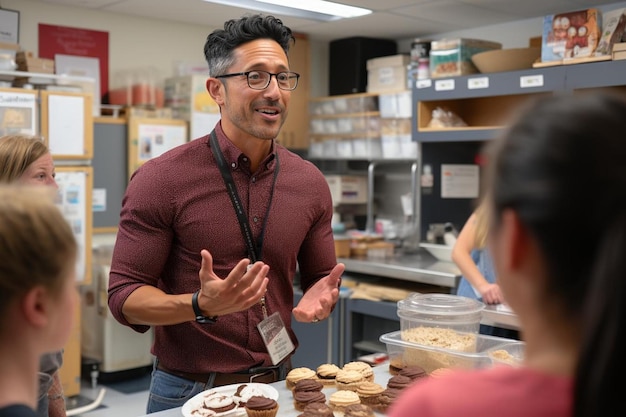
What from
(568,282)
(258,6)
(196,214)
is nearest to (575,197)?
(568,282)

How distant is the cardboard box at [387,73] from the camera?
5.90m

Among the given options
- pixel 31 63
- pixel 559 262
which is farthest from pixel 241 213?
pixel 31 63

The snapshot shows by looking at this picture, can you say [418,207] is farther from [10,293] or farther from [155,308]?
[10,293]

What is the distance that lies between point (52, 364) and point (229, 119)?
94cm

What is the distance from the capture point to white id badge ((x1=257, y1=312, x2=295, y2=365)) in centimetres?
210

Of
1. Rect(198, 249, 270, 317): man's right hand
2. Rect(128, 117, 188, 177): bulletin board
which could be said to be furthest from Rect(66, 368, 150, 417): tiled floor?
Rect(198, 249, 270, 317): man's right hand

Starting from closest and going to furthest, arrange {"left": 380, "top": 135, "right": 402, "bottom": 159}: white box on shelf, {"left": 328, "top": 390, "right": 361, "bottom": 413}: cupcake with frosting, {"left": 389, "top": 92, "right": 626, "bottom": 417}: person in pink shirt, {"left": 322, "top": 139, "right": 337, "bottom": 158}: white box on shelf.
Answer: {"left": 389, "top": 92, "right": 626, "bottom": 417}: person in pink shirt < {"left": 328, "top": 390, "right": 361, "bottom": 413}: cupcake with frosting < {"left": 380, "top": 135, "right": 402, "bottom": 159}: white box on shelf < {"left": 322, "top": 139, "right": 337, "bottom": 158}: white box on shelf

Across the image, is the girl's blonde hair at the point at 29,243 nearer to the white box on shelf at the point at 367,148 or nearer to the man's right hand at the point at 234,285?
the man's right hand at the point at 234,285

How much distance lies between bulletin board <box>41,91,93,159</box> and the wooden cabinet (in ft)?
7.25

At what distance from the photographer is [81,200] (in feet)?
15.3

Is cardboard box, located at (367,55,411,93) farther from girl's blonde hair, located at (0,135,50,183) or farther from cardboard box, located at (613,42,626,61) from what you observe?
girl's blonde hair, located at (0,135,50,183)

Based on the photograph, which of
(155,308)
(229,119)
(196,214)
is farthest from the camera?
(229,119)

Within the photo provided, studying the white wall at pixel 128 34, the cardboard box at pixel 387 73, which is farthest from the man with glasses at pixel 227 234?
the cardboard box at pixel 387 73

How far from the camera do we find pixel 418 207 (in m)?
4.93
